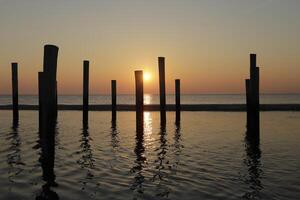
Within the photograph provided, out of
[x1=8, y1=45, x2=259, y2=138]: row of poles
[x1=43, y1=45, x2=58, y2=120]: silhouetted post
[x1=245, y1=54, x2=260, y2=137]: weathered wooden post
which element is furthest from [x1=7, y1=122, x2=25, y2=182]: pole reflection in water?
[x1=245, y1=54, x2=260, y2=137]: weathered wooden post

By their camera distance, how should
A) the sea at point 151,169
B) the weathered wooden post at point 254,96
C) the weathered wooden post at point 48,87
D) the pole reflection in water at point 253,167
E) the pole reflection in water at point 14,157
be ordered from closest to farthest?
the sea at point 151,169
the pole reflection in water at point 253,167
the pole reflection in water at point 14,157
the weathered wooden post at point 48,87
the weathered wooden post at point 254,96

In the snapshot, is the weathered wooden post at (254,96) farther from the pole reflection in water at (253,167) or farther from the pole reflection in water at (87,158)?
the pole reflection in water at (87,158)

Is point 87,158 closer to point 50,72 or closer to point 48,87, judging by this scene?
point 48,87

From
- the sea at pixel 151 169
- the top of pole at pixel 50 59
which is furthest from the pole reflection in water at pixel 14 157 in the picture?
the top of pole at pixel 50 59

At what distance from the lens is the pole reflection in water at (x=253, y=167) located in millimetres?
7141

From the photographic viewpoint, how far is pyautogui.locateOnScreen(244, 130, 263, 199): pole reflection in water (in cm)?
714

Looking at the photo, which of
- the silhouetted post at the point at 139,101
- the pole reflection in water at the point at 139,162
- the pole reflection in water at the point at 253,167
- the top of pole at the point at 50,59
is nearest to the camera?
the pole reflection in water at the point at 253,167

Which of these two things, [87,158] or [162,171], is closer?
[162,171]

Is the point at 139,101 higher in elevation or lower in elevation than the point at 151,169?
higher

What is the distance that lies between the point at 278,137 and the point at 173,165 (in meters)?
7.86

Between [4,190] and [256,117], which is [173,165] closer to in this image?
[4,190]

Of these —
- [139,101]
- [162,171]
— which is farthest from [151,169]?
[139,101]

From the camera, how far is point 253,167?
9516mm

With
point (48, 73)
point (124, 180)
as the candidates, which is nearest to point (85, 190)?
point (124, 180)
